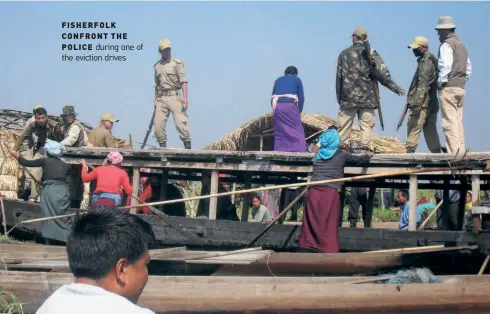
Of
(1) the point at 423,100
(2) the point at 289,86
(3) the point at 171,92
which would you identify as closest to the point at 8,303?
(3) the point at 171,92

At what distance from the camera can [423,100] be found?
891 centimetres

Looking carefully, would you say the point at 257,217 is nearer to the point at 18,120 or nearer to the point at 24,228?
the point at 24,228

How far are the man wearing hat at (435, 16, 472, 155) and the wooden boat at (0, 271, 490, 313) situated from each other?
8.33 ft

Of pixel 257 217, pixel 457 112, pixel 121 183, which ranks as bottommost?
pixel 257 217

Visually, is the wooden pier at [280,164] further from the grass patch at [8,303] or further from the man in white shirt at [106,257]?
the man in white shirt at [106,257]

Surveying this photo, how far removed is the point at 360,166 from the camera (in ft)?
27.9

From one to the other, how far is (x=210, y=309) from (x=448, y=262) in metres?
2.95

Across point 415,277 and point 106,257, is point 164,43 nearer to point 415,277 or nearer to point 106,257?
point 415,277

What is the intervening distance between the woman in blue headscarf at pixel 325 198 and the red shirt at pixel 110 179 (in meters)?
2.36

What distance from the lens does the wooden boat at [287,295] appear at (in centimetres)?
627

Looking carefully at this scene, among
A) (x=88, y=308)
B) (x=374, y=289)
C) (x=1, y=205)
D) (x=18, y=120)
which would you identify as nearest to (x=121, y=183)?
(x=1, y=205)

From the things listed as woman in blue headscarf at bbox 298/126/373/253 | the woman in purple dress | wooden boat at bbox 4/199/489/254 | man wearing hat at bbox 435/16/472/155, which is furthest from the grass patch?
man wearing hat at bbox 435/16/472/155

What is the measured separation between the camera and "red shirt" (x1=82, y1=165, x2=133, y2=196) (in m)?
8.92

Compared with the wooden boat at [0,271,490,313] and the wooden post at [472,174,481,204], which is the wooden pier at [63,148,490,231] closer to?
the wooden post at [472,174,481,204]
